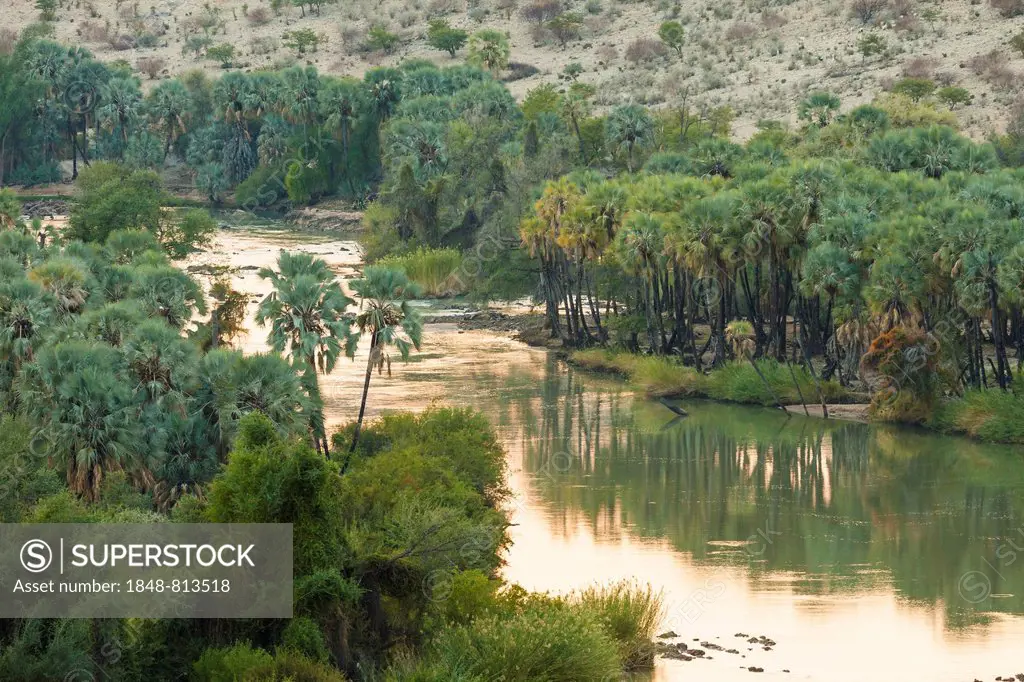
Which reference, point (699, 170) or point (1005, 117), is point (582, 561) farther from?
point (1005, 117)

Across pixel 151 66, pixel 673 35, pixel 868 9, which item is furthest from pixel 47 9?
pixel 868 9

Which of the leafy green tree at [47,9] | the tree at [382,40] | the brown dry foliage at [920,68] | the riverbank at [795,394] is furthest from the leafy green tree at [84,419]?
the leafy green tree at [47,9]

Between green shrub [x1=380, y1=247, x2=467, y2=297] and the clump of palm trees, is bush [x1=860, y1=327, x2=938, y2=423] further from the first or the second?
green shrub [x1=380, y1=247, x2=467, y2=297]

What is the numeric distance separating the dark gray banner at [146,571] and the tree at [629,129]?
228ft

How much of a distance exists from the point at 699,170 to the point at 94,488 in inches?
1973

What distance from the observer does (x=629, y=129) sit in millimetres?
98562

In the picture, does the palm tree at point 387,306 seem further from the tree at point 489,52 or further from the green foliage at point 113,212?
the tree at point 489,52

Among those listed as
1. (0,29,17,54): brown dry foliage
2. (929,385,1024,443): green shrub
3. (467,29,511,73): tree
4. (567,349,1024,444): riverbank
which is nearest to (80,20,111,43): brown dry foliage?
(0,29,17,54): brown dry foliage

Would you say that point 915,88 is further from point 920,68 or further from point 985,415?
point 985,415

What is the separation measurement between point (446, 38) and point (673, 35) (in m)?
23.3

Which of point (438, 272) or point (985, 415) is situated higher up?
point (438, 272)

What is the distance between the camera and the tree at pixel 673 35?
149375mm

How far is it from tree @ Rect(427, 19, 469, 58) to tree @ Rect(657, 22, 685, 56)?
21.3 meters

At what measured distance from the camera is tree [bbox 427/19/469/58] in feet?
533
